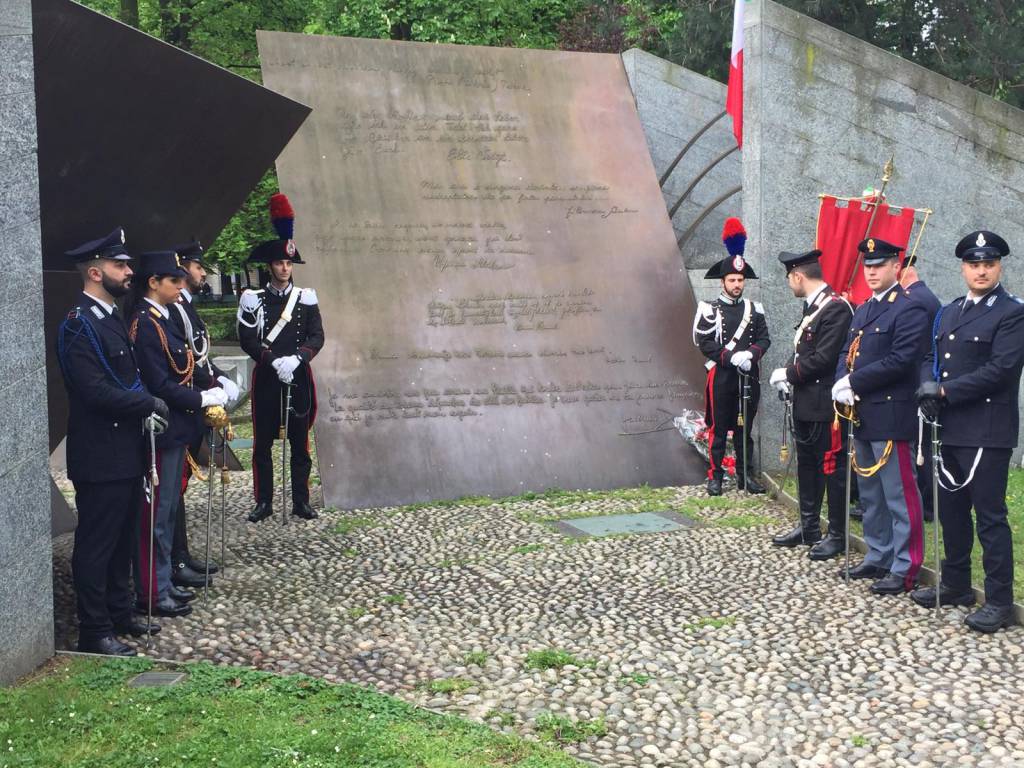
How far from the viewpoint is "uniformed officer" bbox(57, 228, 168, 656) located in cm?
483

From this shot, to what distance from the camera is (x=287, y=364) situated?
750 centimetres

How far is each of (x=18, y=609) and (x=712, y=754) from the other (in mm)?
2911

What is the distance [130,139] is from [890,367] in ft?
14.2

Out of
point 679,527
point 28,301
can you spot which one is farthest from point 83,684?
point 679,527

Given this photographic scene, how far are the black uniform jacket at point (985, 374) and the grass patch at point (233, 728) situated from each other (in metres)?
2.95

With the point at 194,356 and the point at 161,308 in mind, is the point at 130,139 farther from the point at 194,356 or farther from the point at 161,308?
the point at 194,356

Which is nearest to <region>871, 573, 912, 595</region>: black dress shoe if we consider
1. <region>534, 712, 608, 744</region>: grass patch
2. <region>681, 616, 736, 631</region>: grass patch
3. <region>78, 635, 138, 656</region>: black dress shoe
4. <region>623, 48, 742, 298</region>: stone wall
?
<region>681, 616, 736, 631</region>: grass patch

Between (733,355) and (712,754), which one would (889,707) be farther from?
(733,355)

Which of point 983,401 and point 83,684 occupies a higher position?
point 983,401

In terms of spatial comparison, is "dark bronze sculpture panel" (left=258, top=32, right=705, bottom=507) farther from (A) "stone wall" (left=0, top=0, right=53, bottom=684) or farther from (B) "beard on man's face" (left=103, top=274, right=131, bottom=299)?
(A) "stone wall" (left=0, top=0, right=53, bottom=684)

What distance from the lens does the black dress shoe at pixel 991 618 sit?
516 cm

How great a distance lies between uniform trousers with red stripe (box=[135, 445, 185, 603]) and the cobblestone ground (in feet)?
0.85

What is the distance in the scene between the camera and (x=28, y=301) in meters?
4.44

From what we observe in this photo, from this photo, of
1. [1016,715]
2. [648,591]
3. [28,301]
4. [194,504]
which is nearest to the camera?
[1016,715]
